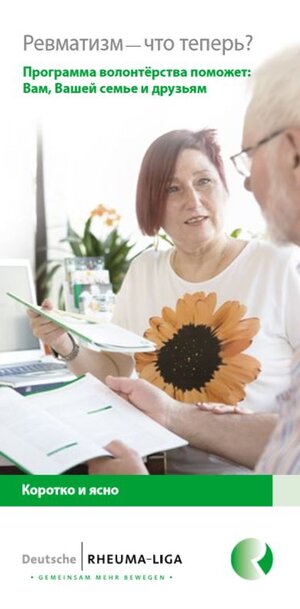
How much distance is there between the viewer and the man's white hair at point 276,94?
4.46 ft

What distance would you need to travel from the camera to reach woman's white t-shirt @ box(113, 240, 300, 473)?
5.17 ft

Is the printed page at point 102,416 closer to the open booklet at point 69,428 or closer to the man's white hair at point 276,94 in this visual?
the open booklet at point 69,428

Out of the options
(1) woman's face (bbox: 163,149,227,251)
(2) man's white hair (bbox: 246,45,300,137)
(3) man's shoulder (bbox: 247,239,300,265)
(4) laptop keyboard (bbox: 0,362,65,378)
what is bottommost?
(4) laptop keyboard (bbox: 0,362,65,378)

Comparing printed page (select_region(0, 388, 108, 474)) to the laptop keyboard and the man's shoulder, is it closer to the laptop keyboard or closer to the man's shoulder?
the laptop keyboard

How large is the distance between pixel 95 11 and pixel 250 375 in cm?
79

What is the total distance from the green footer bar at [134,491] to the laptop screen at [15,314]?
308 millimetres

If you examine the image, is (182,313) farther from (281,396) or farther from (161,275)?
(281,396)

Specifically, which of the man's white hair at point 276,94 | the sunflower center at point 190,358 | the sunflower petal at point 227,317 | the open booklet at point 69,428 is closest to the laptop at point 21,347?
the open booklet at point 69,428
